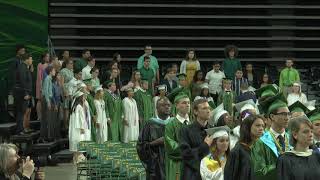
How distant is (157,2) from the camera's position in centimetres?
2564

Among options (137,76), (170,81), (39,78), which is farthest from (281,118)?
(170,81)

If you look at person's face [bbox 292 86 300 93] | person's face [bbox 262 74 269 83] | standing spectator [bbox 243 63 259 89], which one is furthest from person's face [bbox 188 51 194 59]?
person's face [bbox 292 86 300 93]

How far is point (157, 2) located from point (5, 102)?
693 cm

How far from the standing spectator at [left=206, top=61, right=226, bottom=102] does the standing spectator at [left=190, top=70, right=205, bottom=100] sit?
41 cm

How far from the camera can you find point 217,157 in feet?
26.7

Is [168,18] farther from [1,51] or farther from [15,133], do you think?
[15,133]

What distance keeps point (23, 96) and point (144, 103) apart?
348cm

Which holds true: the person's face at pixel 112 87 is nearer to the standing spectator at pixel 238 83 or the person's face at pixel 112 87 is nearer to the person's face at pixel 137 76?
the person's face at pixel 137 76

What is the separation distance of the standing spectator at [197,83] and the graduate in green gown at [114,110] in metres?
1.79

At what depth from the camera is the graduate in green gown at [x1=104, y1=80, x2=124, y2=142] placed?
20.2 metres

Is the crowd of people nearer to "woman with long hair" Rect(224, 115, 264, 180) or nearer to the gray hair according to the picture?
"woman with long hair" Rect(224, 115, 264, 180)

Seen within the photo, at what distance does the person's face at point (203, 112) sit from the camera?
9.11 meters

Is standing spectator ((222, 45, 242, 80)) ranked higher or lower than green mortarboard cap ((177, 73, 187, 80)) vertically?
higher

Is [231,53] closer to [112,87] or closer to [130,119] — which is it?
[130,119]
